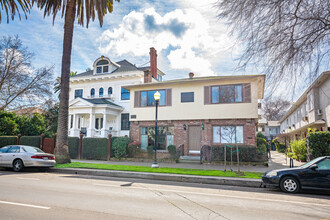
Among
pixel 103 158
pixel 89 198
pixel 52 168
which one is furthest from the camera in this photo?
pixel 103 158

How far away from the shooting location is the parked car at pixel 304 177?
805 cm

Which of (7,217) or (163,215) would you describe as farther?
(163,215)

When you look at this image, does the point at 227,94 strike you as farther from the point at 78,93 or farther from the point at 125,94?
the point at 78,93

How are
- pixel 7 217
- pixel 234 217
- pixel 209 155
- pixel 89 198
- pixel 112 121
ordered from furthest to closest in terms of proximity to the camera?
pixel 112 121, pixel 209 155, pixel 89 198, pixel 234 217, pixel 7 217

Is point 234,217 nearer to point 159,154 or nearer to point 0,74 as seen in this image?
point 159,154

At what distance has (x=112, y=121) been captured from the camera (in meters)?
27.4

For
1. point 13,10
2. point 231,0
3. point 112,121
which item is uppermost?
point 13,10

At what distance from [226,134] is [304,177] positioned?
10.1 m

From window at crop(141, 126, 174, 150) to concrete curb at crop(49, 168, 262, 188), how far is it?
315 inches

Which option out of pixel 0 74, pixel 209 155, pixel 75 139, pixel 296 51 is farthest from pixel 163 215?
pixel 0 74

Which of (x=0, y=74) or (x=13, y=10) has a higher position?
(x=13, y=10)

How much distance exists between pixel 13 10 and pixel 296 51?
17.1 metres

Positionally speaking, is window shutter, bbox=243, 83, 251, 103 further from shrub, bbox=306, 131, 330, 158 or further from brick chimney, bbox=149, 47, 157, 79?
brick chimney, bbox=149, 47, 157, 79

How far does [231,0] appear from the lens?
7664 millimetres
